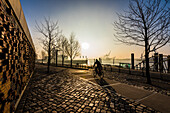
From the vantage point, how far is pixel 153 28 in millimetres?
5680

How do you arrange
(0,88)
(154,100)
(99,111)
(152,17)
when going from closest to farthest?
(0,88) < (99,111) < (154,100) < (152,17)

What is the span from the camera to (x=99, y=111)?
258cm

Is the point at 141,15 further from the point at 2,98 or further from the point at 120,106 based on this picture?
the point at 2,98

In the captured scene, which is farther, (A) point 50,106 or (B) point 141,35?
(B) point 141,35

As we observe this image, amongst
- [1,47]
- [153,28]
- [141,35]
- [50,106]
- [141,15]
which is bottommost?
[50,106]

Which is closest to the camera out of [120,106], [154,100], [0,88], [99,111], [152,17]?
[0,88]

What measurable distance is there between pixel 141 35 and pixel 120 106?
5487mm

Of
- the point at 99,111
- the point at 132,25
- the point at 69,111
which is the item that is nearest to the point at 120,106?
the point at 99,111

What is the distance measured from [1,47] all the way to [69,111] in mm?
A: 2562

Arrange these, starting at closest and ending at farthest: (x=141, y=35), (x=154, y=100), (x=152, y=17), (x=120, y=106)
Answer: (x=120, y=106) < (x=154, y=100) < (x=152, y=17) < (x=141, y=35)

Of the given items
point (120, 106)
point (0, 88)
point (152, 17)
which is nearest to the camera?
point (0, 88)

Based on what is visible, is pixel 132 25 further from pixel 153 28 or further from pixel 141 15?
pixel 153 28

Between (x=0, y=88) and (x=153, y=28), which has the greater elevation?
(x=153, y=28)

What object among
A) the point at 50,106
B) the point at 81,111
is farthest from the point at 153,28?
the point at 50,106
